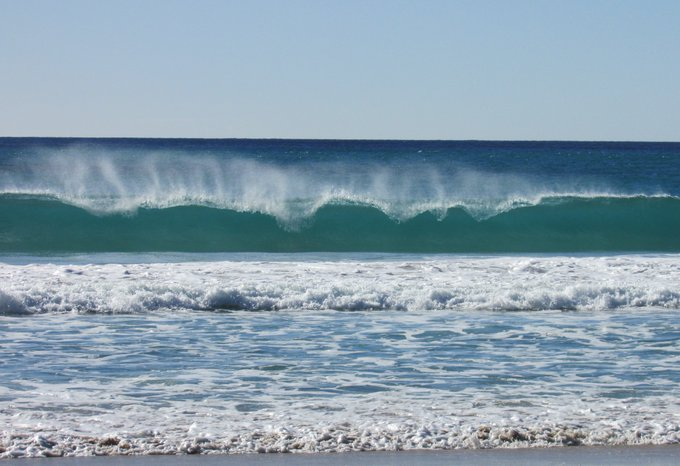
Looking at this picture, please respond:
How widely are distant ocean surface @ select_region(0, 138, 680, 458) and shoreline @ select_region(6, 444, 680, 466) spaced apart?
115mm

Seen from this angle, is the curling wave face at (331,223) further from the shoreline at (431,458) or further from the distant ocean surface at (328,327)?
the shoreline at (431,458)

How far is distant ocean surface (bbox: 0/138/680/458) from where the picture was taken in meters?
5.98

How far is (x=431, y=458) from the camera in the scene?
5.40m

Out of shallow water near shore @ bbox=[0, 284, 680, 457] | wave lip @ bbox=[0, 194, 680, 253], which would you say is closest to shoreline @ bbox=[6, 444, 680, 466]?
shallow water near shore @ bbox=[0, 284, 680, 457]

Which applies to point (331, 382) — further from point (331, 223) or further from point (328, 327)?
point (331, 223)

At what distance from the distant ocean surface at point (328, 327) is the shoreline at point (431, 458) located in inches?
4.5

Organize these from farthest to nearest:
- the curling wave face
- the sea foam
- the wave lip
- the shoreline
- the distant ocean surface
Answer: the curling wave face → the wave lip → the sea foam → the distant ocean surface → the shoreline

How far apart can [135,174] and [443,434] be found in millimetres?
38690

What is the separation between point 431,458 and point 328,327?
439 centimetres

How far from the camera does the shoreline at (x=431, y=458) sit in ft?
17.4

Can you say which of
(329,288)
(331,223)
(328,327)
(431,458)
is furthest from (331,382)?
(331,223)

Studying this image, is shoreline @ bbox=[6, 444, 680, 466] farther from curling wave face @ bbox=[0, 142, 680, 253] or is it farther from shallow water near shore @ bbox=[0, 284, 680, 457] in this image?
curling wave face @ bbox=[0, 142, 680, 253]

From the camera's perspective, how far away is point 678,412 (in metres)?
6.29

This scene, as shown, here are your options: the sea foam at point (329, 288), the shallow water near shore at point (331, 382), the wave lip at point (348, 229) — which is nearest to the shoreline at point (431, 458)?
the shallow water near shore at point (331, 382)
